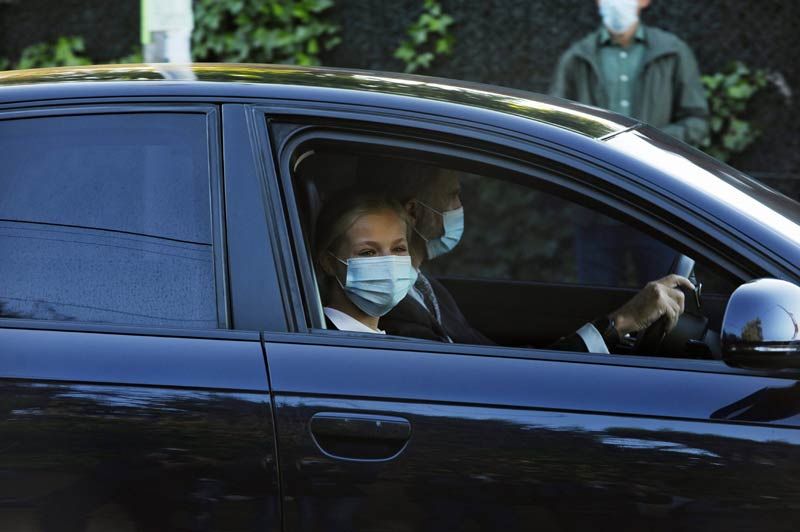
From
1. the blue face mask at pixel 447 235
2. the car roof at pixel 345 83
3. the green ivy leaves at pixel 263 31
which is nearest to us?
the car roof at pixel 345 83

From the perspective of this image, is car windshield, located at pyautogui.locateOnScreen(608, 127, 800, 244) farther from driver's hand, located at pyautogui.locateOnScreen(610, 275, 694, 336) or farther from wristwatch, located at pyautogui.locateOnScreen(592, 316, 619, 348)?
wristwatch, located at pyautogui.locateOnScreen(592, 316, 619, 348)

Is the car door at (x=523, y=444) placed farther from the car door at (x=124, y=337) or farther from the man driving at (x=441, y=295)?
the man driving at (x=441, y=295)

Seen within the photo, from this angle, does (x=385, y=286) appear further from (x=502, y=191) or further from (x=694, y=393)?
(x=502, y=191)

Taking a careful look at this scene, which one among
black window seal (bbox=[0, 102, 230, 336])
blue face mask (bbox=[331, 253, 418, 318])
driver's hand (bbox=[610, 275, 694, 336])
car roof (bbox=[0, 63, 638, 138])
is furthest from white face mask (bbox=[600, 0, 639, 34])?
black window seal (bbox=[0, 102, 230, 336])

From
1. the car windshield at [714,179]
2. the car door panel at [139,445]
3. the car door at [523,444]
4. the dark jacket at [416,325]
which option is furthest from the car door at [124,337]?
the car windshield at [714,179]

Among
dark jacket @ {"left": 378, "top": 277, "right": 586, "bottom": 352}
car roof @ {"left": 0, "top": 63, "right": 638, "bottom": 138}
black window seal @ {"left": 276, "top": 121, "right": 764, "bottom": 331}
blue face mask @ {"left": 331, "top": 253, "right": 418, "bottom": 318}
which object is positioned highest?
car roof @ {"left": 0, "top": 63, "right": 638, "bottom": 138}

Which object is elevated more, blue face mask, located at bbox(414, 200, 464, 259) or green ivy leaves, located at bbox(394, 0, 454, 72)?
green ivy leaves, located at bbox(394, 0, 454, 72)

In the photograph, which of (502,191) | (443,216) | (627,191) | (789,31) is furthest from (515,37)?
(627,191)

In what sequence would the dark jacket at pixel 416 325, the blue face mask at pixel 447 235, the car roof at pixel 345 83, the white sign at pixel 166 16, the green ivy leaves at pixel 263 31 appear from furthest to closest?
the green ivy leaves at pixel 263 31
the white sign at pixel 166 16
the blue face mask at pixel 447 235
the dark jacket at pixel 416 325
the car roof at pixel 345 83

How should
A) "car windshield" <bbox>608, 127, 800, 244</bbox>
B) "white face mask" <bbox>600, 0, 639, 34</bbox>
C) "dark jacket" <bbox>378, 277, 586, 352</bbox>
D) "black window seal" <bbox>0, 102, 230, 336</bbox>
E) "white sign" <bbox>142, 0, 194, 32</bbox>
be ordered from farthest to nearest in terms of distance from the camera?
"white face mask" <bbox>600, 0, 639, 34</bbox>
"white sign" <bbox>142, 0, 194, 32</bbox>
"dark jacket" <bbox>378, 277, 586, 352</bbox>
"car windshield" <bbox>608, 127, 800, 244</bbox>
"black window seal" <bbox>0, 102, 230, 336</bbox>

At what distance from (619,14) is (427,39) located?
1779mm

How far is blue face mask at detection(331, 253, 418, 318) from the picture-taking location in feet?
9.39

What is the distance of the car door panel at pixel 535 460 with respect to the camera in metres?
2.21

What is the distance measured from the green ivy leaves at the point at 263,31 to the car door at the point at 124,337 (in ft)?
15.6
